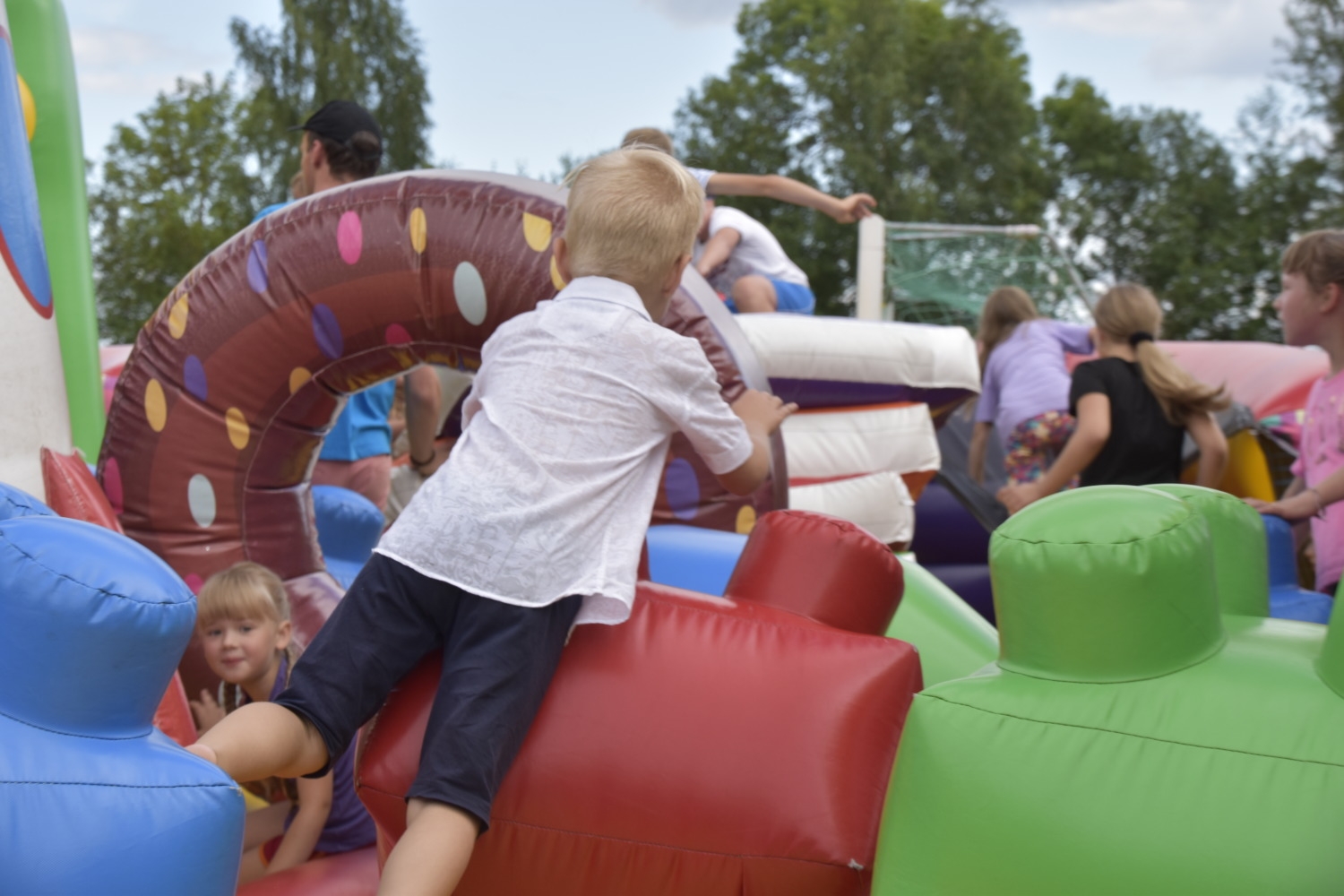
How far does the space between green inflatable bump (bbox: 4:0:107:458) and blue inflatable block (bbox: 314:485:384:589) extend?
63 cm

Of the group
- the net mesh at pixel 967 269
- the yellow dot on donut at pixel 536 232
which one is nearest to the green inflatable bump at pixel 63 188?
the yellow dot on donut at pixel 536 232

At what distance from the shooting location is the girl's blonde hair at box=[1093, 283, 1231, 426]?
3713 mm

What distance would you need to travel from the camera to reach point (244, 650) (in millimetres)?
2367

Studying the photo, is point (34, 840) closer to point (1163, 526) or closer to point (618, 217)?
point (618, 217)

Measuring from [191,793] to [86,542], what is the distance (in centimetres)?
31

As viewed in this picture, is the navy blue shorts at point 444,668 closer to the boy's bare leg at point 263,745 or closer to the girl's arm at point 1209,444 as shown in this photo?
the boy's bare leg at point 263,745

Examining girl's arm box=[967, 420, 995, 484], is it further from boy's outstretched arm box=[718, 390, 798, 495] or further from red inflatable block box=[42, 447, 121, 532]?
red inflatable block box=[42, 447, 121, 532]

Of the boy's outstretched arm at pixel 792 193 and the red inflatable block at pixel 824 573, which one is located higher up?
the boy's outstretched arm at pixel 792 193

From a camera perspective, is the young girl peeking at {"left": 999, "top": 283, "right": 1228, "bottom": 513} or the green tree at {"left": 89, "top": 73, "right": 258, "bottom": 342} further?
the green tree at {"left": 89, "top": 73, "right": 258, "bottom": 342}

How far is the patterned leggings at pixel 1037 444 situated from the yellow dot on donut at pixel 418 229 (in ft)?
8.35

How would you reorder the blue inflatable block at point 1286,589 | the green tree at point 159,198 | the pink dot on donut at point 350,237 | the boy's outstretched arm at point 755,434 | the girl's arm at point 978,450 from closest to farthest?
the boy's outstretched arm at point 755,434
the blue inflatable block at point 1286,589
the pink dot on donut at point 350,237
the girl's arm at point 978,450
the green tree at point 159,198

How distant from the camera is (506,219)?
266cm

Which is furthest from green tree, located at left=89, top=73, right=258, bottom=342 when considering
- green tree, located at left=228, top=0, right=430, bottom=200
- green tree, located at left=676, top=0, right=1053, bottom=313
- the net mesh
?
the net mesh

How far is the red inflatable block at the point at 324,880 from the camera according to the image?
6.91 feet
